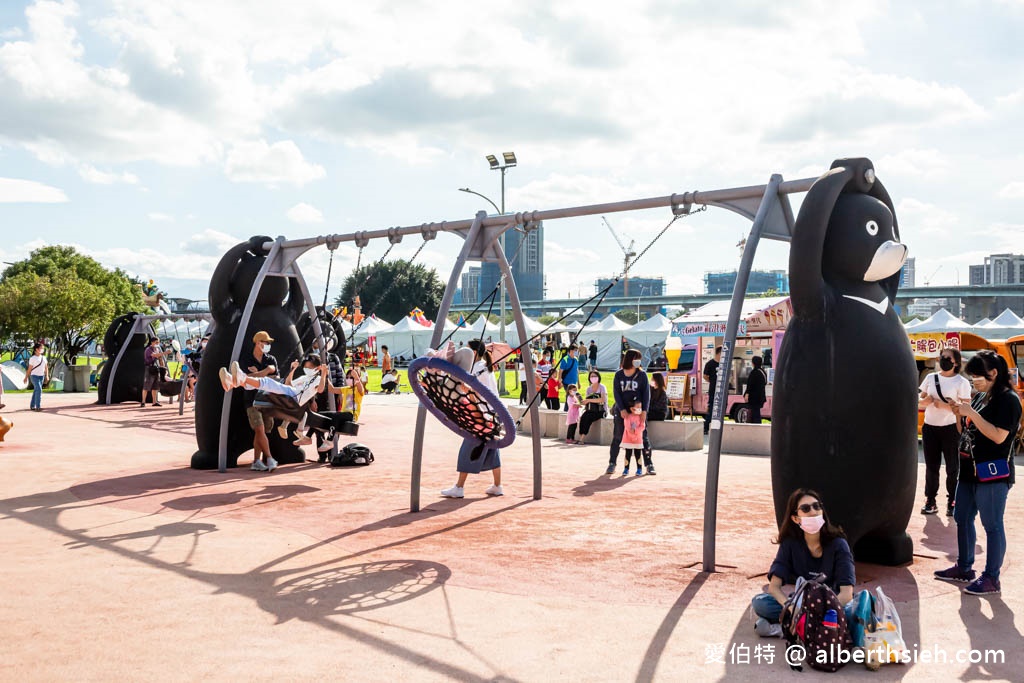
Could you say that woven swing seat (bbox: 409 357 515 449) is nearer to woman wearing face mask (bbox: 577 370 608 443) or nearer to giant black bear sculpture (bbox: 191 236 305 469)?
giant black bear sculpture (bbox: 191 236 305 469)

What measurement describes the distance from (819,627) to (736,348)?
1830 cm

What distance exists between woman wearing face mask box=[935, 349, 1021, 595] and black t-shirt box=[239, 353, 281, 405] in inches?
364

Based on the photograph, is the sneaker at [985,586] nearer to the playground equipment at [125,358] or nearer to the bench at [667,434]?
the bench at [667,434]

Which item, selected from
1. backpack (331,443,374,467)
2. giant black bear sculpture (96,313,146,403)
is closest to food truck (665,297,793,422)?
backpack (331,443,374,467)

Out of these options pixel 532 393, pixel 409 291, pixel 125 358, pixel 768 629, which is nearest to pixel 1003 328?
pixel 125 358

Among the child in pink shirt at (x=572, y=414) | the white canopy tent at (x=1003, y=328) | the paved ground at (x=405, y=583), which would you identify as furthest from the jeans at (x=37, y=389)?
the white canopy tent at (x=1003, y=328)

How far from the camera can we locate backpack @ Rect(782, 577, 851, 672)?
5.08 meters

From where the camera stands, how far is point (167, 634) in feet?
18.5

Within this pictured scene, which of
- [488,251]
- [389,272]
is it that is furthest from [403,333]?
[488,251]

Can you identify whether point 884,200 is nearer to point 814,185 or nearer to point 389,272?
point 814,185

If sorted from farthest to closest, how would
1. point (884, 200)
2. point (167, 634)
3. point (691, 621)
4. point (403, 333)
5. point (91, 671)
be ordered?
1. point (403, 333)
2. point (884, 200)
3. point (691, 621)
4. point (167, 634)
5. point (91, 671)

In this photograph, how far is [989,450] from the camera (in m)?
6.42

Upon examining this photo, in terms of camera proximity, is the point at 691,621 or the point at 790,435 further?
the point at 790,435

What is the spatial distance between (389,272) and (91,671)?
261 ft
